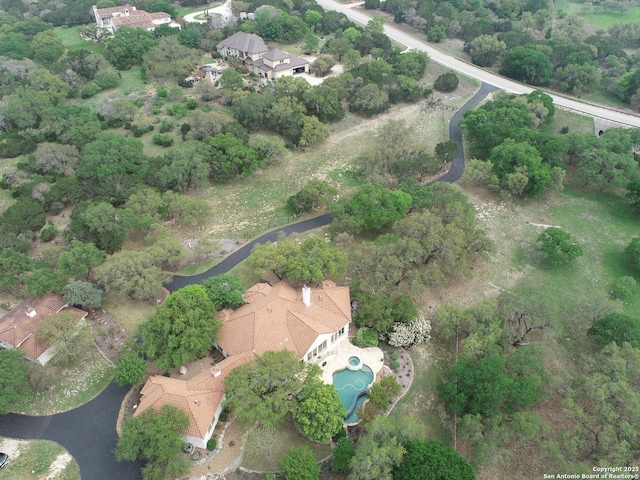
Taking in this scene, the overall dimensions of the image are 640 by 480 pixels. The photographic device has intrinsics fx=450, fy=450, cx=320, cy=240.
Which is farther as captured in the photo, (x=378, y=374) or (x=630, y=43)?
(x=630, y=43)

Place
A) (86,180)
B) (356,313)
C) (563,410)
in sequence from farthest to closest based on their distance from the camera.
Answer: (86,180) < (356,313) < (563,410)

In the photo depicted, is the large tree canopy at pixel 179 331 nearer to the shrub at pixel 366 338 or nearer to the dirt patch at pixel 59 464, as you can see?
the dirt patch at pixel 59 464

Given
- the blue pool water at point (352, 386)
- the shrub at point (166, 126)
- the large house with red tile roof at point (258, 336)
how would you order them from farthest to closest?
the shrub at point (166, 126)
the blue pool water at point (352, 386)
the large house with red tile roof at point (258, 336)

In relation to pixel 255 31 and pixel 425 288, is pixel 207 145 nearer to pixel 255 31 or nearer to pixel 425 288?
pixel 425 288

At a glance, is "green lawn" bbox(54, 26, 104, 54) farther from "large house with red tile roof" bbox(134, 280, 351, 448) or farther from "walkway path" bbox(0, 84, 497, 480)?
"walkway path" bbox(0, 84, 497, 480)

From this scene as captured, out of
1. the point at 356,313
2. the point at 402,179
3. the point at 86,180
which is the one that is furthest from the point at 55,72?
the point at 356,313

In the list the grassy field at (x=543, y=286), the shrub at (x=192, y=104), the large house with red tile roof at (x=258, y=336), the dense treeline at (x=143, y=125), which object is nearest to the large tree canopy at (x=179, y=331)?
the large house with red tile roof at (x=258, y=336)

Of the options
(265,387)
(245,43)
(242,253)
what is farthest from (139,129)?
(265,387)

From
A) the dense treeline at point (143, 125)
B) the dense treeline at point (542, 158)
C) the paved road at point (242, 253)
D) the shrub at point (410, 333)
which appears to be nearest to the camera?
the shrub at point (410, 333)
